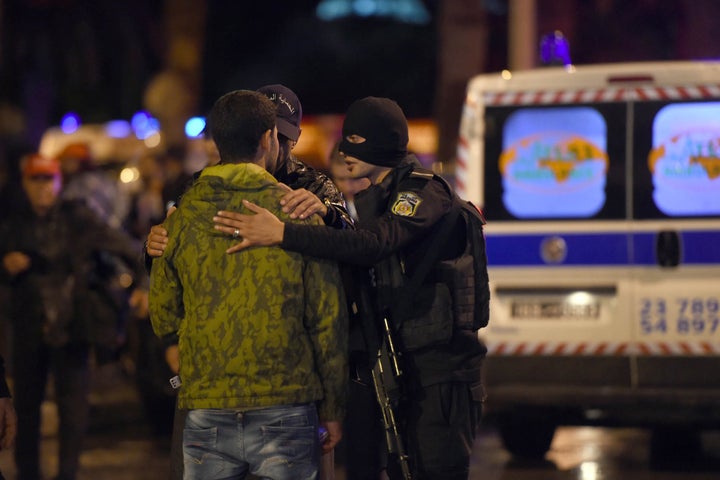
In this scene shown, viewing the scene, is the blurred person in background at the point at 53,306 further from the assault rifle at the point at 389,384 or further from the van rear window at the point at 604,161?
the assault rifle at the point at 389,384

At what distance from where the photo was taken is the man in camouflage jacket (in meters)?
4.43

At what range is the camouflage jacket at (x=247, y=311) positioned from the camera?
14.5 feet

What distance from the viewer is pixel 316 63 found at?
139 feet

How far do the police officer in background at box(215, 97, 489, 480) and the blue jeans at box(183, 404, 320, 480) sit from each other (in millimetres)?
784

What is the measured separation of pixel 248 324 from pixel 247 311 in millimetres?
39

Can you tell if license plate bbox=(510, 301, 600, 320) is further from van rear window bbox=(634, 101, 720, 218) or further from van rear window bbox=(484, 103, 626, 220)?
van rear window bbox=(634, 101, 720, 218)

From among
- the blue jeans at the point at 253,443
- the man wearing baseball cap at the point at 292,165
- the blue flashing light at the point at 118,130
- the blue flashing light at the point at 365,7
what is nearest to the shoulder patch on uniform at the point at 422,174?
the man wearing baseball cap at the point at 292,165

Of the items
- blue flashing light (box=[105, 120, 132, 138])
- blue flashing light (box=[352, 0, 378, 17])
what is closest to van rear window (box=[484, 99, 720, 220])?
blue flashing light (box=[105, 120, 132, 138])

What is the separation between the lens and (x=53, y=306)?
26.1 feet

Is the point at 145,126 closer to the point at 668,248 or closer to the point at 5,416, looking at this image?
the point at 668,248

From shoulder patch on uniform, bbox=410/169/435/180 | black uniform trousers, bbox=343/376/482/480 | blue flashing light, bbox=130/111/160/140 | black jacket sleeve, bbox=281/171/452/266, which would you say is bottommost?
black uniform trousers, bbox=343/376/482/480

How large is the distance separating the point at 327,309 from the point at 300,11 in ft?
126

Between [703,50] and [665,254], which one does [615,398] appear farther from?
[703,50]

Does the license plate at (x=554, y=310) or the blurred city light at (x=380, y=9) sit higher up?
the blurred city light at (x=380, y=9)
